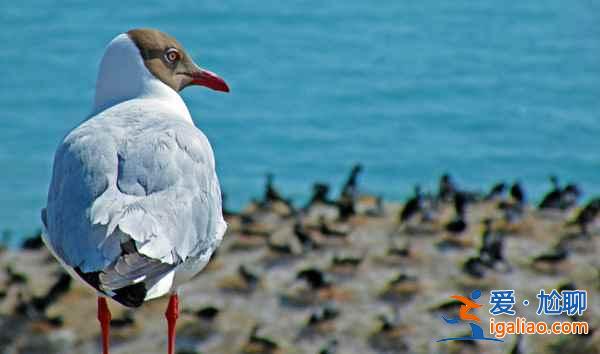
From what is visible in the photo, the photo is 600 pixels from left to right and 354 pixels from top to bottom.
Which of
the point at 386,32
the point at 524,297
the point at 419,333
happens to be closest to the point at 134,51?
the point at 419,333

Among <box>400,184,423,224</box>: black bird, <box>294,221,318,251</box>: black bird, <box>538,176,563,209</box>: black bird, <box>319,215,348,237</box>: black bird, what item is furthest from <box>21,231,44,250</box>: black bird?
<box>538,176,563,209</box>: black bird

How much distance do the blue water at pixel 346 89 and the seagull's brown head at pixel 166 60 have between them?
15.3 ft

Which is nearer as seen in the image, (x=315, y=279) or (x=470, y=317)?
(x=470, y=317)

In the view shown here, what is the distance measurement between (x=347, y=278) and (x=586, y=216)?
1.36 metres

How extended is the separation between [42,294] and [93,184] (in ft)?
9.27

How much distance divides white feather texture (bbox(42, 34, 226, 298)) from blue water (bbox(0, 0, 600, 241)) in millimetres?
4957

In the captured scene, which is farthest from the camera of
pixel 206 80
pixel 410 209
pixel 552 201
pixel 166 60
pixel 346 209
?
pixel 552 201

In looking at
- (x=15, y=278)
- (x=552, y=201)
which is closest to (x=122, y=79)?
(x=15, y=278)

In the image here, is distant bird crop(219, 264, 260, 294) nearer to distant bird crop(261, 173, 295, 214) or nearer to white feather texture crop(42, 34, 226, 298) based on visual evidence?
distant bird crop(261, 173, 295, 214)

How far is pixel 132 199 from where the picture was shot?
9.75ft

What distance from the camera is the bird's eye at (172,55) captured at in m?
3.60

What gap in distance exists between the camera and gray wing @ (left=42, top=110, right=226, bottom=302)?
9.31 ft

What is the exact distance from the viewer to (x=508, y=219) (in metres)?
6.39

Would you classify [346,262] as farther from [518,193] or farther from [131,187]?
[131,187]
